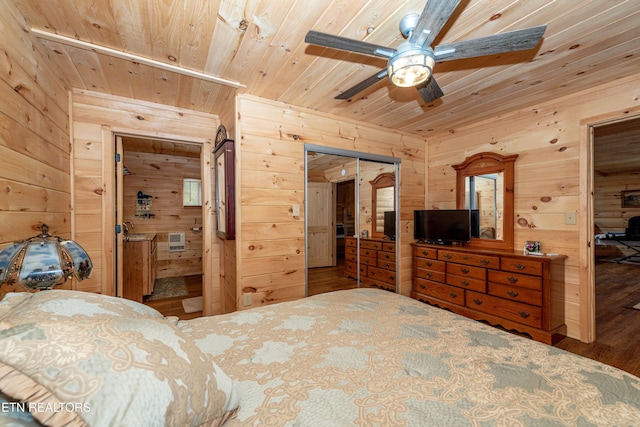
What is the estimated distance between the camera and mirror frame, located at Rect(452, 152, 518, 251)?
3.06 meters

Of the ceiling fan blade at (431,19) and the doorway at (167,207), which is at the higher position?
the ceiling fan blade at (431,19)

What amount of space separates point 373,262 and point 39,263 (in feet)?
10.2

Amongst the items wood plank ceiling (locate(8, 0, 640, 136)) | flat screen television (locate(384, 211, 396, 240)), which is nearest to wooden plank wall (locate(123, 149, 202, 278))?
wood plank ceiling (locate(8, 0, 640, 136))

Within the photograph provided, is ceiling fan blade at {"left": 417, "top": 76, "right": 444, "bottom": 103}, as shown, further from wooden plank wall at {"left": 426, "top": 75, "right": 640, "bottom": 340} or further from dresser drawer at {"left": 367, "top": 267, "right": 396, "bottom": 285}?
dresser drawer at {"left": 367, "top": 267, "right": 396, "bottom": 285}

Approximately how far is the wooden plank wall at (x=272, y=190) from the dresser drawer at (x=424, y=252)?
5.62ft

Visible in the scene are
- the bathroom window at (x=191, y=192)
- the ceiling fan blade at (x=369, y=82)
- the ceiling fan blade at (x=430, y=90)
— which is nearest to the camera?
the ceiling fan blade at (x=369, y=82)

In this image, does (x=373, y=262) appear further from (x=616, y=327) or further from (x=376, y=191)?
(x=616, y=327)

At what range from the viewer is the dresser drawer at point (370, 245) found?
11.2ft

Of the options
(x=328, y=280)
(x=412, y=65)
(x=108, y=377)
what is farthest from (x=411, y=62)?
(x=328, y=280)

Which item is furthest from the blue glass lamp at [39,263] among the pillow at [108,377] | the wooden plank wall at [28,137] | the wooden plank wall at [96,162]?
the wooden plank wall at [96,162]

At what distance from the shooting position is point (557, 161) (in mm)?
2701

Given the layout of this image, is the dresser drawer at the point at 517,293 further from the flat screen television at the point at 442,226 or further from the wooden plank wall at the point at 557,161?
the flat screen television at the point at 442,226

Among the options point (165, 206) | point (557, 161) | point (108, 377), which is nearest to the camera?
point (108, 377)

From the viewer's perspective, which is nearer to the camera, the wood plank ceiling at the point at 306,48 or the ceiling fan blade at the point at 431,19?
the ceiling fan blade at the point at 431,19
